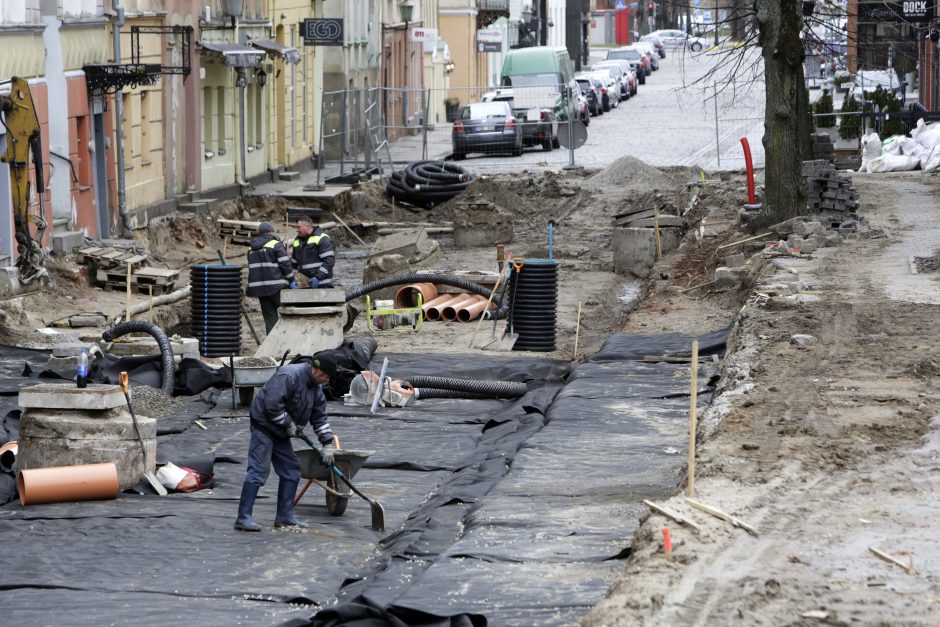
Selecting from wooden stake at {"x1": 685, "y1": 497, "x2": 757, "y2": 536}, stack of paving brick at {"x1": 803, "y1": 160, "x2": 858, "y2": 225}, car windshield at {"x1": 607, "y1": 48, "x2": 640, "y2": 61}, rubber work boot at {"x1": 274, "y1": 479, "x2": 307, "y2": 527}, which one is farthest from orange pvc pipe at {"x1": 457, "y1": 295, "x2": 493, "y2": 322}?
car windshield at {"x1": 607, "y1": 48, "x2": 640, "y2": 61}

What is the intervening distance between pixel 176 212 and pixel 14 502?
18685 mm

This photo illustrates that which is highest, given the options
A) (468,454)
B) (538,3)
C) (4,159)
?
(538,3)

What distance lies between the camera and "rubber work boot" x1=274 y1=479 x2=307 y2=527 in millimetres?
11273

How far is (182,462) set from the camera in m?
13.1

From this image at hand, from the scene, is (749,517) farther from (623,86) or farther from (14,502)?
(623,86)

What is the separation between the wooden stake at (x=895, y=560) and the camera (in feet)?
25.6

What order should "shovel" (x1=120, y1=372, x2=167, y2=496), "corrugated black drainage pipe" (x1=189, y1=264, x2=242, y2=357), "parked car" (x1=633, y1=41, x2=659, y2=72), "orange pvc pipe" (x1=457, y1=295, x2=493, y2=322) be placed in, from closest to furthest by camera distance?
"shovel" (x1=120, y1=372, x2=167, y2=496)
"corrugated black drainage pipe" (x1=189, y1=264, x2=242, y2=357)
"orange pvc pipe" (x1=457, y1=295, x2=493, y2=322)
"parked car" (x1=633, y1=41, x2=659, y2=72)

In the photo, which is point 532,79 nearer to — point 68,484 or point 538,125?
point 538,125

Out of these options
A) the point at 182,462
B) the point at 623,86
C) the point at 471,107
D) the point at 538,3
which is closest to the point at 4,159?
the point at 182,462

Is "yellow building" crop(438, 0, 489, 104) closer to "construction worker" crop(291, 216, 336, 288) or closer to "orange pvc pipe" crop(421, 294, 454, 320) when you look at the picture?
"orange pvc pipe" crop(421, 294, 454, 320)

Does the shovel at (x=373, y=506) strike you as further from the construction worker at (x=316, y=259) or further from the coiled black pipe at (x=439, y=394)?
the construction worker at (x=316, y=259)

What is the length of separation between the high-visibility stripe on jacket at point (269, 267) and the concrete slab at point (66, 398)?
624 cm

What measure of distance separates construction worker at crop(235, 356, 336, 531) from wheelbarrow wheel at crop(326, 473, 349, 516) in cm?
39

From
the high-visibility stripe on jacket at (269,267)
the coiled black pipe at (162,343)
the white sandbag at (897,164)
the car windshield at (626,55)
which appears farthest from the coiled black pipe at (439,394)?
the car windshield at (626,55)
